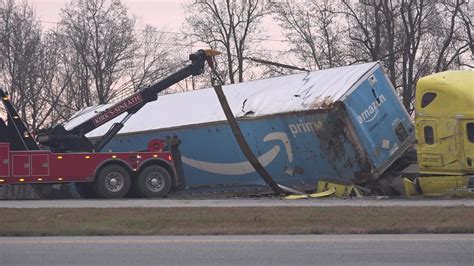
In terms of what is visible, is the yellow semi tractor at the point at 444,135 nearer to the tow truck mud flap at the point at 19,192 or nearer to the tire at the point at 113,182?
the tire at the point at 113,182

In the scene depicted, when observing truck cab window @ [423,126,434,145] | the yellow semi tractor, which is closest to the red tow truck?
the yellow semi tractor

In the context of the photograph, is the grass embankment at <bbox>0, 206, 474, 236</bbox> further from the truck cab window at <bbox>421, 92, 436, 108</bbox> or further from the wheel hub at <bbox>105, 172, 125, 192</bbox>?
the wheel hub at <bbox>105, 172, 125, 192</bbox>

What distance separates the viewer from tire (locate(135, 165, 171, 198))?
70.5 ft

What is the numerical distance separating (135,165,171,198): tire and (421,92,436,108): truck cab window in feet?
24.6

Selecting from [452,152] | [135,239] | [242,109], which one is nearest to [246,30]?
[242,109]

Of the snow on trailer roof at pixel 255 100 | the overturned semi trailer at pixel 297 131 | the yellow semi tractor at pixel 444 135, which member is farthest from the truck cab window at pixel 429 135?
the snow on trailer roof at pixel 255 100

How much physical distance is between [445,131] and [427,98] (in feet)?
3.31

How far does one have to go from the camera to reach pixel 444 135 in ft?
62.5

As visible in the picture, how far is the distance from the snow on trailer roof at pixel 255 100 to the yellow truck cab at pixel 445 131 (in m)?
2.23

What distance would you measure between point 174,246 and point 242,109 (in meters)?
12.0

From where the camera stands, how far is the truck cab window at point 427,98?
1928cm

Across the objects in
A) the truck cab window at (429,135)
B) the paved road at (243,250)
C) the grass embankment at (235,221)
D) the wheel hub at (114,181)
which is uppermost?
the truck cab window at (429,135)

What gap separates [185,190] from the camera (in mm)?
23203

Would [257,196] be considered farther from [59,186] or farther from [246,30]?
[246,30]
